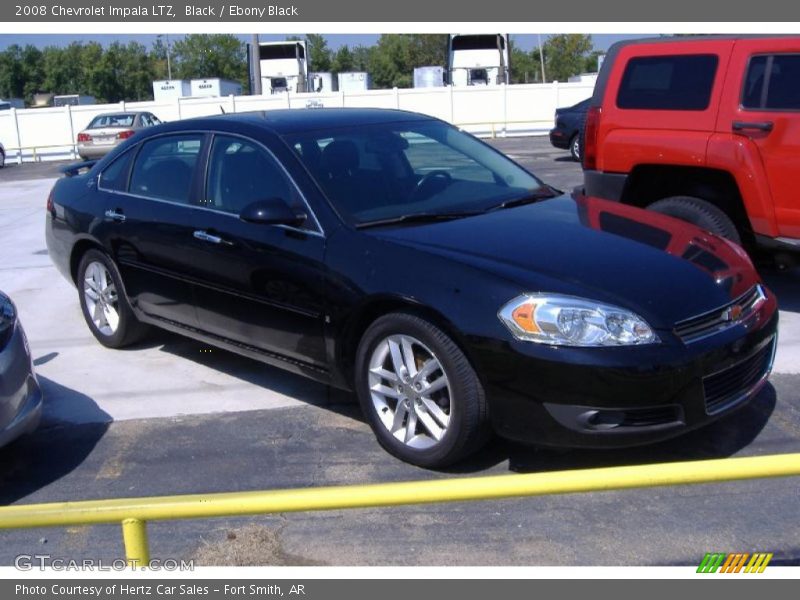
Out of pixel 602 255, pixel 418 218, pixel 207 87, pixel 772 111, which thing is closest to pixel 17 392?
pixel 418 218

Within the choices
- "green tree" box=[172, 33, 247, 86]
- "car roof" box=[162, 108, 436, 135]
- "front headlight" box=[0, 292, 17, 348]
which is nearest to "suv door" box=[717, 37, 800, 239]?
"car roof" box=[162, 108, 436, 135]

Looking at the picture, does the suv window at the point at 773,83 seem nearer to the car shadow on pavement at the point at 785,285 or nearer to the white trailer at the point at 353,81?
the car shadow on pavement at the point at 785,285

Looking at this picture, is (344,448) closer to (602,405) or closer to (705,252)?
(602,405)

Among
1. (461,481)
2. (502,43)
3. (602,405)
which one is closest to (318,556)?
(602,405)

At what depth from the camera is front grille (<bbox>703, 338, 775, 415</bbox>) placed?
153 inches

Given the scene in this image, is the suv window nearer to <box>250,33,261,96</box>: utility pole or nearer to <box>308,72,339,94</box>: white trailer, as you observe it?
<box>250,33,261,96</box>: utility pole

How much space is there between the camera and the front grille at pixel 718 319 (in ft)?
12.6

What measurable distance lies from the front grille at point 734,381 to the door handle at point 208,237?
8.44ft

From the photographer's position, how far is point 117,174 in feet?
20.0

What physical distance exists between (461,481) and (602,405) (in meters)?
1.63

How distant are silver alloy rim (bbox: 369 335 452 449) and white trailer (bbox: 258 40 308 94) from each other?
31739mm

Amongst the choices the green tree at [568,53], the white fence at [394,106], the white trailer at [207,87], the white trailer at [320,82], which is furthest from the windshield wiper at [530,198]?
the green tree at [568,53]

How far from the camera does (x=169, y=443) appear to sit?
474 centimetres

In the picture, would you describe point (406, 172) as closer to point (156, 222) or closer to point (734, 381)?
point (156, 222)
